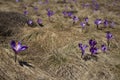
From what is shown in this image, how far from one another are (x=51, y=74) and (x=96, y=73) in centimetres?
70

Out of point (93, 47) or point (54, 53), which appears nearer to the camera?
point (54, 53)

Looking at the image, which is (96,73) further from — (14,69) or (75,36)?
(75,36)

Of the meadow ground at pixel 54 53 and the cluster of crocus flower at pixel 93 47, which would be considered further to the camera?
the cluster of crocus flower at pixel 93 47

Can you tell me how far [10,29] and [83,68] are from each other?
1949 millimetres

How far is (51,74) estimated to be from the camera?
10.8 ft

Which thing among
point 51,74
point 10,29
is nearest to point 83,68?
point 51,74

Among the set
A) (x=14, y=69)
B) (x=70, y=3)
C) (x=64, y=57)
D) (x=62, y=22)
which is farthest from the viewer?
(x=70, y=3)

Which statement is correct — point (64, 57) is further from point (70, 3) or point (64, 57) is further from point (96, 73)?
point (70, 3)

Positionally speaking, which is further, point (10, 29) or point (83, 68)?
point (10, 29)

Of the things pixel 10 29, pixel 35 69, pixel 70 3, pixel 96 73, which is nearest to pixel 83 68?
pixel 96 73

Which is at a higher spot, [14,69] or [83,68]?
[14,69]

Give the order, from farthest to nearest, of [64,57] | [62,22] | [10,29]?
[62,22]
[10,29]
[64,57]

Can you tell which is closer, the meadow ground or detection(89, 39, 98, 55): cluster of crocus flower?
the meadow ground

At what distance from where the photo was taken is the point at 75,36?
4965mm
